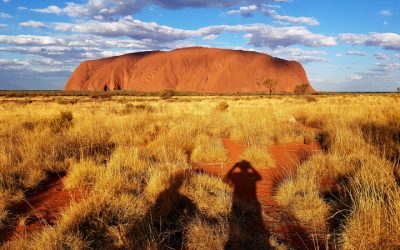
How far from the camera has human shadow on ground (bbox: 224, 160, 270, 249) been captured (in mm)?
2932

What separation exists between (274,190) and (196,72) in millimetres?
99722

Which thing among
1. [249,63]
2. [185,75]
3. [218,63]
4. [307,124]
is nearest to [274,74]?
[249,63]

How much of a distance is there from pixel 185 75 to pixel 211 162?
98.6 m

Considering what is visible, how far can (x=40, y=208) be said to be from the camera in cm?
389

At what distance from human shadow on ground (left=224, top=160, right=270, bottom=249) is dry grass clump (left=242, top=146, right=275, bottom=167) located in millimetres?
380

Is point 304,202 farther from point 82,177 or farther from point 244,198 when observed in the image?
point 82,177

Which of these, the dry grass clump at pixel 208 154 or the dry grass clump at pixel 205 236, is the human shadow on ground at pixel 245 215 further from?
the dry grass clump at pixel 208 154

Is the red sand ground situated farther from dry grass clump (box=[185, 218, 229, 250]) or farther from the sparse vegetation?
dry grass clump (box=[185, 218, 229, 250])

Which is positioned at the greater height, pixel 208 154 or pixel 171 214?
pixel 208 154

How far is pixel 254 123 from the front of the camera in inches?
415

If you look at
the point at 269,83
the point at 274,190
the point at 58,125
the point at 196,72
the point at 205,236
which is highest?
the point at 196,72

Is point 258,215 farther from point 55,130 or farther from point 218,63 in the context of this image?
point 218,63

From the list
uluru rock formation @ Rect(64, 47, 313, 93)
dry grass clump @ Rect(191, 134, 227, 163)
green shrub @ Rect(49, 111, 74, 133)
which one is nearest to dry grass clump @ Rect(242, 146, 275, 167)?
dry grass clump @ Rect(191, 134, 227, 163)

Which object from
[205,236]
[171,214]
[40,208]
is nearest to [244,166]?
[171,214]
